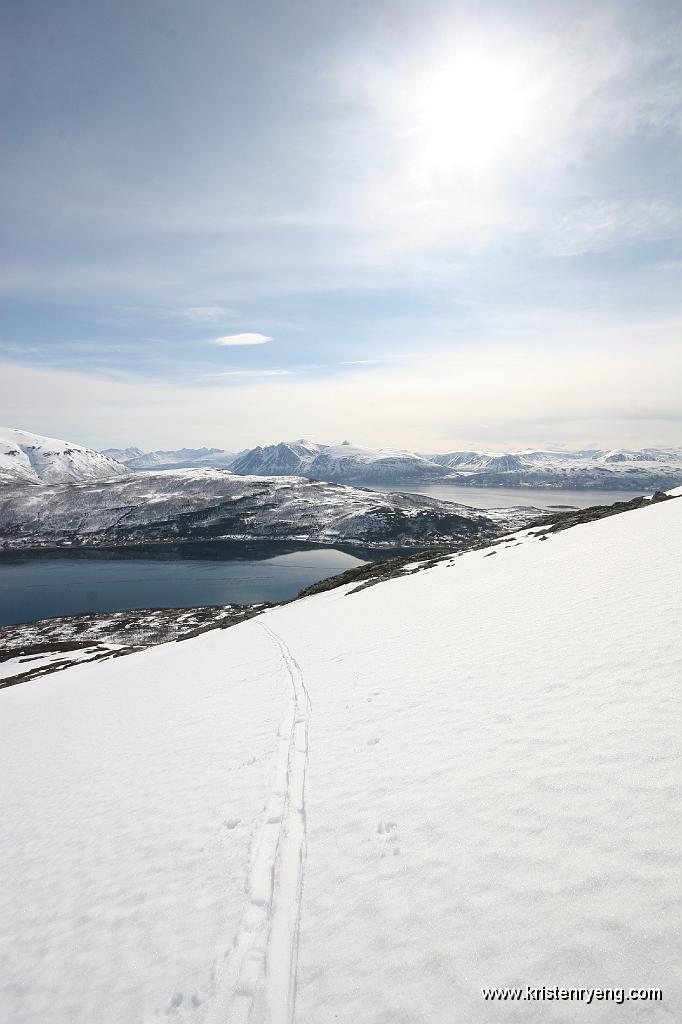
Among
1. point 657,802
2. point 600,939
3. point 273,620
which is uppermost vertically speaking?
point 657,802

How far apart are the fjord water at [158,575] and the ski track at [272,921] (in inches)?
2970

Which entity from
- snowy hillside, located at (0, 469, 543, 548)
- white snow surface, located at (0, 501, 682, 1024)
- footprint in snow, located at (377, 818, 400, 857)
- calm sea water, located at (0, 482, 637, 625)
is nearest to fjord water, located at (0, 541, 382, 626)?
calm sea water, located at (0, 482, 637, 625)

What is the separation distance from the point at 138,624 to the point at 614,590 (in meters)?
65.1

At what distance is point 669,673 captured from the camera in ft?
28.0

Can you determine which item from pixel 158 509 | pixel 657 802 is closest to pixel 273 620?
pixel 657 802

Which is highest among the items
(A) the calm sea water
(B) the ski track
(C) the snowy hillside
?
(B) the ski track

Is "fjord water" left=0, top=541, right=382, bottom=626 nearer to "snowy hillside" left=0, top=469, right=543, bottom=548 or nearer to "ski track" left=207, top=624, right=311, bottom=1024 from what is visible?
"snowy hillside" left=0, top=469, right=543, bottom=548

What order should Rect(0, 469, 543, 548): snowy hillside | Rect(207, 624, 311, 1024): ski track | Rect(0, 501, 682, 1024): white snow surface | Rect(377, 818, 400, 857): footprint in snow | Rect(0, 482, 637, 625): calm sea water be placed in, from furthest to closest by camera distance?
1. Rect(0, 469, 543, 548): snowy hillside
2. Rect(0, 482, 637, 625): calm sea water
3. Rect(377, 818, 400, 857): footprint in snow
4. Rect(207, 624, 311, 1024): ski track
5. Rect(0, 501, 682, 1024): white snow surface

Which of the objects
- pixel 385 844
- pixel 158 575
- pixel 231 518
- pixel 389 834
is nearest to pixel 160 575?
pixel 158 575

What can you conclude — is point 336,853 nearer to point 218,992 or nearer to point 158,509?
point 218,992

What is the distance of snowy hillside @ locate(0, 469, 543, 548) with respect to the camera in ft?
502

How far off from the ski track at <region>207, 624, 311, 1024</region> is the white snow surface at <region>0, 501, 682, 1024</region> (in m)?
0.03

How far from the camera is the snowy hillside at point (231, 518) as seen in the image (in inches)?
6024

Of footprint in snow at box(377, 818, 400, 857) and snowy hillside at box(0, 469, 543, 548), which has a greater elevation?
footprint in snow at box(377, 818, 400, 857)
